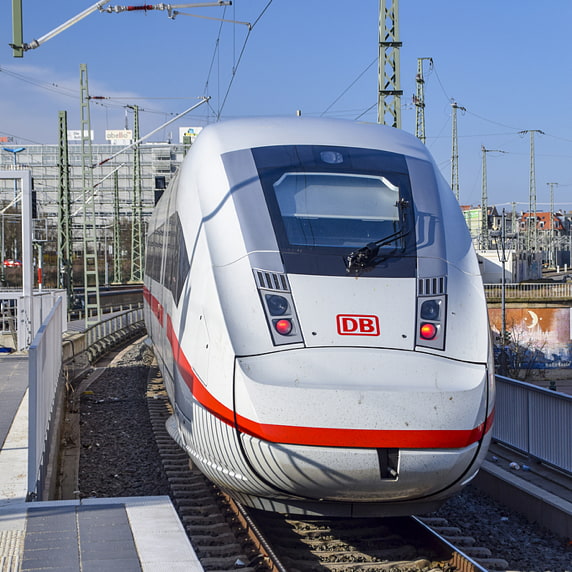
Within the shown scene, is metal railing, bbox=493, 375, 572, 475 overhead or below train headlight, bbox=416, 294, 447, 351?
below

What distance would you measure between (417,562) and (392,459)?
4.57 feet

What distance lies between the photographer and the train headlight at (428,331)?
6.33m

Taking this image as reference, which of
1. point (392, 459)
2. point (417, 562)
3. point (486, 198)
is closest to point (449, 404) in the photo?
point (392, 459)

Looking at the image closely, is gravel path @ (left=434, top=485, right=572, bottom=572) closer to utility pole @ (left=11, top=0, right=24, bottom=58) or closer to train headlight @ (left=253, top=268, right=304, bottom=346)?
train headlight @ (left=253, top=268, right=304, bottom=346)

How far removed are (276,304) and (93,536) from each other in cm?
211

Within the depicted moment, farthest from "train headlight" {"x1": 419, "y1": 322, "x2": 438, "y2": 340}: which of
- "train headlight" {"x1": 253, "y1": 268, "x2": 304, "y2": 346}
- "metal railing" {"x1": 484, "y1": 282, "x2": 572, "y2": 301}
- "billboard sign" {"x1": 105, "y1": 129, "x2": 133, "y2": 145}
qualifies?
"billboard sign" {"x1": 105, "y1": 129, "x2": 133, "y2": 145}

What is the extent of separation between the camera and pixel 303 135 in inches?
306

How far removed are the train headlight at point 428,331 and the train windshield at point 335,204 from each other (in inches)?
21.1

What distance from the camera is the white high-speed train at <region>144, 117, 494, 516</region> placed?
5812 mm

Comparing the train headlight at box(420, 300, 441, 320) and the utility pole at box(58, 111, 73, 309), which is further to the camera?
the utility pole at box(58, 111, 73, 309)

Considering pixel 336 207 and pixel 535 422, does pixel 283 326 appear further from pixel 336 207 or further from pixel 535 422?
pixel 535 422

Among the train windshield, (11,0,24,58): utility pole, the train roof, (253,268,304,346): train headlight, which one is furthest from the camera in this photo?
(11,0,24,58): utility pole

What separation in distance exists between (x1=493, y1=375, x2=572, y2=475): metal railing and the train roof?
3.56m

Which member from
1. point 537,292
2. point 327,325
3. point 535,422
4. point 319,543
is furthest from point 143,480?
point 537,292
